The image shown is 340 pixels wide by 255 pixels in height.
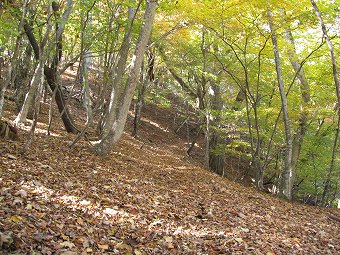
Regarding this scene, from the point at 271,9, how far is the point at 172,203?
20.9 feet

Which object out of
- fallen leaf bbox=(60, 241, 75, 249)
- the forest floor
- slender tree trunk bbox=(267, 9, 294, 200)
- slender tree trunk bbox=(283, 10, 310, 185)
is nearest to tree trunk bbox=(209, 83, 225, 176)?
slender tree trunk bbox=(283, 10, 310, 185)

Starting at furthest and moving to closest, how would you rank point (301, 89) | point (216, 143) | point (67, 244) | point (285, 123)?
point (216, 143) < point (301, 89) < point (285, 123) < point (67, 244)

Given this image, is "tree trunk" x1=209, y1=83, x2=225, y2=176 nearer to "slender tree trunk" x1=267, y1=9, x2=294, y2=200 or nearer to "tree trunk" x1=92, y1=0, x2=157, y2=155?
"slender tree trunk" x1=267, y1=9, x2=294, y2=200

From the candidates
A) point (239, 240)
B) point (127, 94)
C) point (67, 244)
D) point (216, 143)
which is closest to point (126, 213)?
point (67, 244)

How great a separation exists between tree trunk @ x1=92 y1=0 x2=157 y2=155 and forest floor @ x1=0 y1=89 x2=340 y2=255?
1.65ft

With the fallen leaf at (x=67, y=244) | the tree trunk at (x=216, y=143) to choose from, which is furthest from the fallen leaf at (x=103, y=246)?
the tree trunk at (x=216, y=143)

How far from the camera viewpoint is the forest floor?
3.89 metres

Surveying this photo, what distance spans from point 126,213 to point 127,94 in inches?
148

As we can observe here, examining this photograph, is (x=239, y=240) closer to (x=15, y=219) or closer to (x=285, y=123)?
(x=15, y=219)

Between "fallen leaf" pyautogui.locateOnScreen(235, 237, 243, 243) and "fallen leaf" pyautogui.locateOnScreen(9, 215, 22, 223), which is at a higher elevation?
"fallen leaf" pyautogui.locateOnScreen(9, 215, 22, 223)

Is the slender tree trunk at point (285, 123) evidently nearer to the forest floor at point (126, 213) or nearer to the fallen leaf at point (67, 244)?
the forest floor at point (126, 213)

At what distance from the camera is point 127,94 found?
27.0ft

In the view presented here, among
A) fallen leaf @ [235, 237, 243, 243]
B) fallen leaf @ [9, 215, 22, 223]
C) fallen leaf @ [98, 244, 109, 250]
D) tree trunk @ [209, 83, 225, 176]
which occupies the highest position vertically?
tree trunk @ [209, 83, 225, 176]

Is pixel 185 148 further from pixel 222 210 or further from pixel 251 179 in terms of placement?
pixel 222 210
